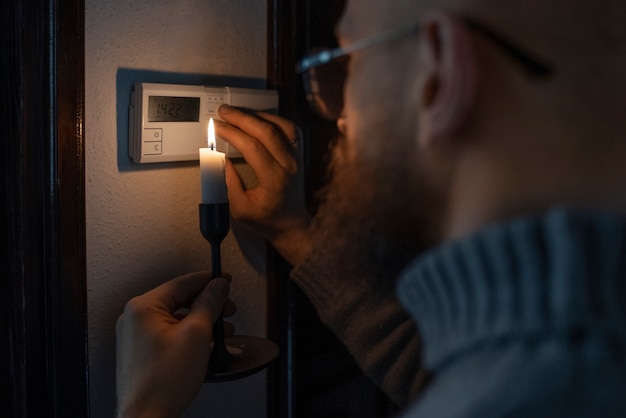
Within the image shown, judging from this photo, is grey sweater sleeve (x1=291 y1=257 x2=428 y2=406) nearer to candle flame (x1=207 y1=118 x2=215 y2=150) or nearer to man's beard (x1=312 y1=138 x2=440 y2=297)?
man's beard (x1=312 y1=138 x2=440 y2=297)

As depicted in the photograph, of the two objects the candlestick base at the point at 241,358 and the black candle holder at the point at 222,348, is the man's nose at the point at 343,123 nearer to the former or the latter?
the black candle holder at the point at 222,348

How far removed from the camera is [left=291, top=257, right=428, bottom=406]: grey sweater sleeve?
114cm

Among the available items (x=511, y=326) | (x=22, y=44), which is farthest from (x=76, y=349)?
(x=511, y=326)

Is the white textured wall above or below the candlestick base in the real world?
above

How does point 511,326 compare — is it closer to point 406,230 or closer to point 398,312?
point 406,230

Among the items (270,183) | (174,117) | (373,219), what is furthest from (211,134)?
(373,219)

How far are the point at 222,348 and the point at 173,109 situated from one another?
358mm

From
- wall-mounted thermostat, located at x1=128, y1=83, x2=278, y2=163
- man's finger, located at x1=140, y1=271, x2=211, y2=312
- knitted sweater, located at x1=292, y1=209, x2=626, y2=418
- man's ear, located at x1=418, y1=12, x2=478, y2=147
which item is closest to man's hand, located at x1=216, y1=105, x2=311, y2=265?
wall-mounted thermostat, located at x1=128, y1=83, x2=278, y2=163

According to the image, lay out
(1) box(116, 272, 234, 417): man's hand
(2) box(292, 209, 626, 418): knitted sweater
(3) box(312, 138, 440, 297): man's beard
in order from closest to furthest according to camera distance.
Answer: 1. (2) box(292, 209, 626, 418): knitted sweater
2. (3) box(312, 138, 440, 297): man's beard
3. (1) box(116, 272, 234, 417): man's hand

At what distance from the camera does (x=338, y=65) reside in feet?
3.00

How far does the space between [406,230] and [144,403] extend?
41 centimetres

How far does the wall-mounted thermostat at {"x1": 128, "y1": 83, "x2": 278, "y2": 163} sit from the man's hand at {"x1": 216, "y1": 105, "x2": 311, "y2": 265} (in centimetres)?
2

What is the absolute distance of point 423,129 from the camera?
73cm

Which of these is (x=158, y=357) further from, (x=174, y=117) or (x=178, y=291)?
(x=174, y=117)
